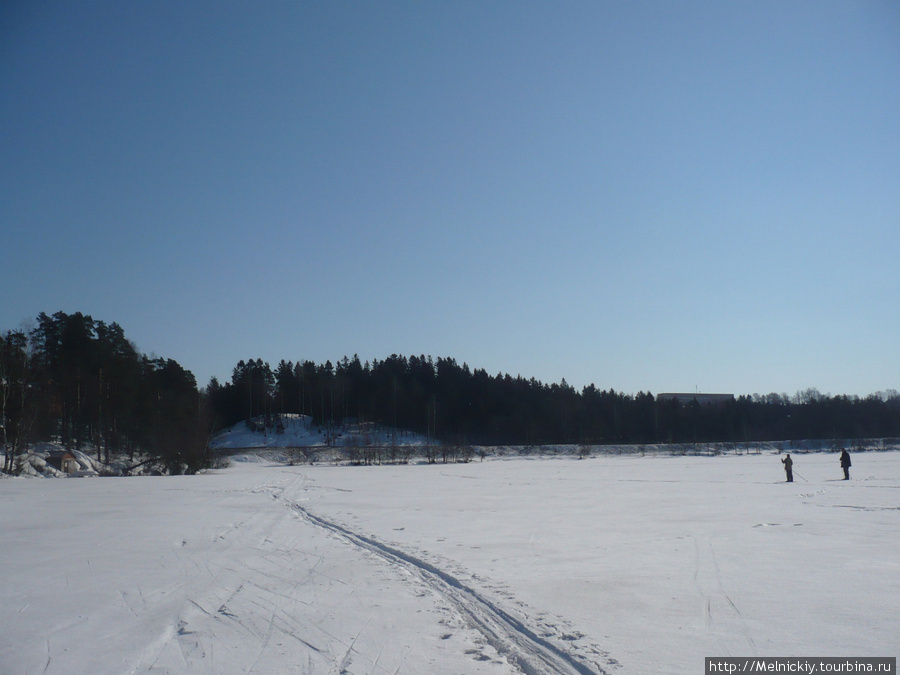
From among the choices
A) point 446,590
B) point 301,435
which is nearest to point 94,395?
point 301,435

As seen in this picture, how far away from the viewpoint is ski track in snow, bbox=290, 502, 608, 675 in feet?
17.3

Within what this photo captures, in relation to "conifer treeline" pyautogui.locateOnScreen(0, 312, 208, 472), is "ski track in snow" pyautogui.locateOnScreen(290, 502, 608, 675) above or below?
below

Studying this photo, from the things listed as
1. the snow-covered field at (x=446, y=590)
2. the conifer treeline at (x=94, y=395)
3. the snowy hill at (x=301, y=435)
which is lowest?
the snowy hill at (x=301, y=435)

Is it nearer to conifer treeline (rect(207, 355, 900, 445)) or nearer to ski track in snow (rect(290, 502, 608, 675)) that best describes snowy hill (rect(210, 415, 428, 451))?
conifer treeline (rect(207, 355, 900, 445))

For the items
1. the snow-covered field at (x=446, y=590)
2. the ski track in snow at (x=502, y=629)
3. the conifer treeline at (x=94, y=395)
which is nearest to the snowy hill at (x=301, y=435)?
the conifer treeline at (x=94, y=395)

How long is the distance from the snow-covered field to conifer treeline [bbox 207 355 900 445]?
227 feet

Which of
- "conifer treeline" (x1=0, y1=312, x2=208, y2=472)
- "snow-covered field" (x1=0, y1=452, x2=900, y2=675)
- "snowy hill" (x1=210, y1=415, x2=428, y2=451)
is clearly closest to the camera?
"snow-covered field" (x1=0, y1=452, x2=900, y2=675)

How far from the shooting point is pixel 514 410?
88.9 metres

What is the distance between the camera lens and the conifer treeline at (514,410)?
88.6 m

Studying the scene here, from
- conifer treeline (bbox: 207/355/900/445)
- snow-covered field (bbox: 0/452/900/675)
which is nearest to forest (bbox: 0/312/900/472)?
conifer treeline (bbox: 207/355/900/445)

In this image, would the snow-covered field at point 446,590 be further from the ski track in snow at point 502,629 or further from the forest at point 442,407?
the forest at point 442,407

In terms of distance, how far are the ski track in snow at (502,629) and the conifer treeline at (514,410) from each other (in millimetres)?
74133

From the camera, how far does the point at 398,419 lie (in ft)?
305

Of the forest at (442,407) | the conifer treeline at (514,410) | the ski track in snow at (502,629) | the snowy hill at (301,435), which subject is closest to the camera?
the ski track in snow at (502,629)
